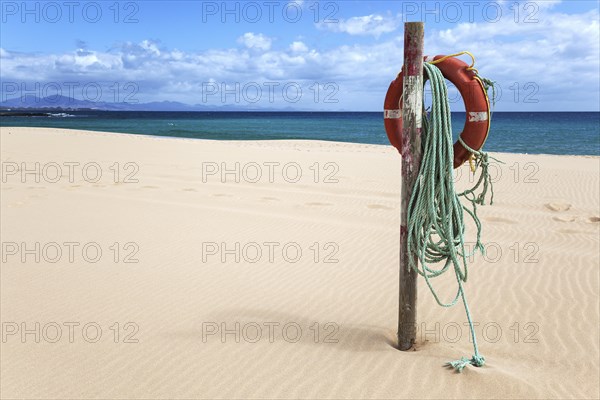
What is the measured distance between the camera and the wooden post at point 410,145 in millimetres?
3615

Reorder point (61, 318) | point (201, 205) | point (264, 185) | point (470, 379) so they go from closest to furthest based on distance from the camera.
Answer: point (470, 379) → point (61, 318) → point (201, 205) → point (264, 185)

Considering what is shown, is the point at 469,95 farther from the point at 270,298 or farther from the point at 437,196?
the point at 270,298

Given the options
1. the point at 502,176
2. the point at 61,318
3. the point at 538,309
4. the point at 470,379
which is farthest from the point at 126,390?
the point at 502,176

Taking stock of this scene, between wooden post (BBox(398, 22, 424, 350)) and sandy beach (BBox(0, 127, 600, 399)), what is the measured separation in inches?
11.7

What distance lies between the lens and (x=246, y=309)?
5.11 metres

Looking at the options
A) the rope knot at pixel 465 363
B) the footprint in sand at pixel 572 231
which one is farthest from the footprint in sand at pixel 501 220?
the rope knot at pixel 465 363

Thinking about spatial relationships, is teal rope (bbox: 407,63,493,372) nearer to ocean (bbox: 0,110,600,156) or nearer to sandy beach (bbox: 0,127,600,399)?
sandy beach (bbox: 0,127,600,399)

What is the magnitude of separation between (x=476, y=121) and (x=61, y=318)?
4.14m

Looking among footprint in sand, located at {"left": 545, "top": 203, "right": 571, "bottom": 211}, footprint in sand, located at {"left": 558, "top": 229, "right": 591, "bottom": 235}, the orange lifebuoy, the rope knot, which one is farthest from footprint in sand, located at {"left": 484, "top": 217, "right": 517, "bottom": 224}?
the rope knot

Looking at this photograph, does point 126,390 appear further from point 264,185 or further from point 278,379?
point 264,185

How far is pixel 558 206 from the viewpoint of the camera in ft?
32.8

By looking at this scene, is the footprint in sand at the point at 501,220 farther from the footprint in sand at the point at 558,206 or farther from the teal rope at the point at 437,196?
the teal rope at the point at 437,196

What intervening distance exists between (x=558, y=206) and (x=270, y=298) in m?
7.19

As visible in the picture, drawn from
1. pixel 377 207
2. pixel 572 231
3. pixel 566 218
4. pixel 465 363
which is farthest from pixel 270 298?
pixel 566 218
